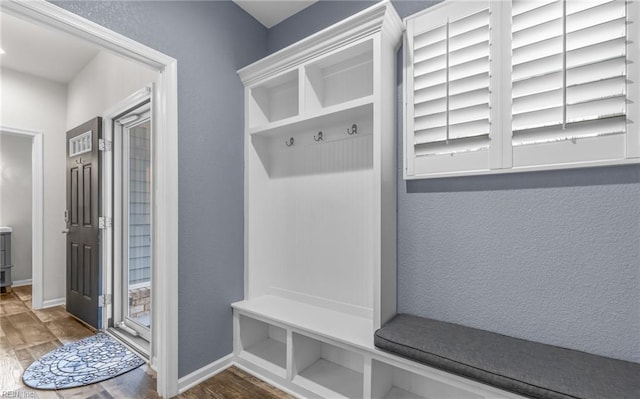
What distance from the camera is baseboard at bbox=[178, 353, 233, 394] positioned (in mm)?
1906

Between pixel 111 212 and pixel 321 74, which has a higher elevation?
pixel 321 74

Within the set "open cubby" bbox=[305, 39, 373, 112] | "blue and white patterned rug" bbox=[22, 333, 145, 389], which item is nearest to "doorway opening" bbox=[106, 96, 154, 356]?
"blue and white patterned rug" bbox=[22, 333, 145, 389]

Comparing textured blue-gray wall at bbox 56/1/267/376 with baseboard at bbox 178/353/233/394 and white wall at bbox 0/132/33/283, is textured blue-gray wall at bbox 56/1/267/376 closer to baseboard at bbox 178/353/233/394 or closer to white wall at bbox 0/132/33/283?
baseboard at bbox 178/353/233/394

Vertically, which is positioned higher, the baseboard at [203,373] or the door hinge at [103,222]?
the door hinge at [103,222]

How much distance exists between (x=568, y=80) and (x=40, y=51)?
446 cm

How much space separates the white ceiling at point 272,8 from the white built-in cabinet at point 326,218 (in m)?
0.51

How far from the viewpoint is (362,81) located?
196 cm

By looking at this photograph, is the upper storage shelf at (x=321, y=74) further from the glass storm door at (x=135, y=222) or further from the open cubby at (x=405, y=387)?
the open cubby at (x=405, y=387)

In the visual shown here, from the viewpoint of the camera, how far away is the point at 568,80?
1.32 metres

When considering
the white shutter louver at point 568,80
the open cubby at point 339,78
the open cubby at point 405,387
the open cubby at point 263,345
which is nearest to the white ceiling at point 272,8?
the open cubby at point 339,78

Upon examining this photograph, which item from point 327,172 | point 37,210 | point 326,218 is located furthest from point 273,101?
point 37,210

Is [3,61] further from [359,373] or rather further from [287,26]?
[359,373]

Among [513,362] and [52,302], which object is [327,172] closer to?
[513,362]

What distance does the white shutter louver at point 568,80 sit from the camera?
1.24 metres
